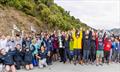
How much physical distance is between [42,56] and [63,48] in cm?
157

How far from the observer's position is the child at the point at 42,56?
18.7 m

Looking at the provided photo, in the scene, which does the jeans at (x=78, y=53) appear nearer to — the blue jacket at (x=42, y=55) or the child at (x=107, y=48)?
the child at (x=107, y=48)

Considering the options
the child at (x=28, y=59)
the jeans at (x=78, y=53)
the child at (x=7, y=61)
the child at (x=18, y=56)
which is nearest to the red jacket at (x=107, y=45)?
the jeans at (x=78, y=53)

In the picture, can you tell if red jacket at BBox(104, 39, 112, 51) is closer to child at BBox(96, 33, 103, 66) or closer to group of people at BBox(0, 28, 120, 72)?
group of people at BBox(0, 28, 120, 72)

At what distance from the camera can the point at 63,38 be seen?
65.2ft

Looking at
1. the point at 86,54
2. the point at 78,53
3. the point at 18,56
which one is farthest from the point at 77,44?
the point at 18,56

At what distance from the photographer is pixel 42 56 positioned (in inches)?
741

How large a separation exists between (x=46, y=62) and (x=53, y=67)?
0.64 m

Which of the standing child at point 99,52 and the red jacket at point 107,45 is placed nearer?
the standing child at point 99,52

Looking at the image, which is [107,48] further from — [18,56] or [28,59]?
[18,56]

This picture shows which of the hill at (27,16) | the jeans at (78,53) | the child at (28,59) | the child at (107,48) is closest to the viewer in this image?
the child at (28,59)

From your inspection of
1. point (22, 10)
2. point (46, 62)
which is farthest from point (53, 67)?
point (22, 10)

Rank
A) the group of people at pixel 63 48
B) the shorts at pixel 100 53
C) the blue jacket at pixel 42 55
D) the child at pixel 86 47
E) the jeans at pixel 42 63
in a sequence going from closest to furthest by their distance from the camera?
the group of people at pixel 63 48 < the jeans at pixel 42 63 < the blue jacket at pixel 42 55 < the child at pixel 86 47 < the shorts at pixel 100 53

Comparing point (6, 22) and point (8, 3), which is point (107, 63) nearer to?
point (6, 22)
